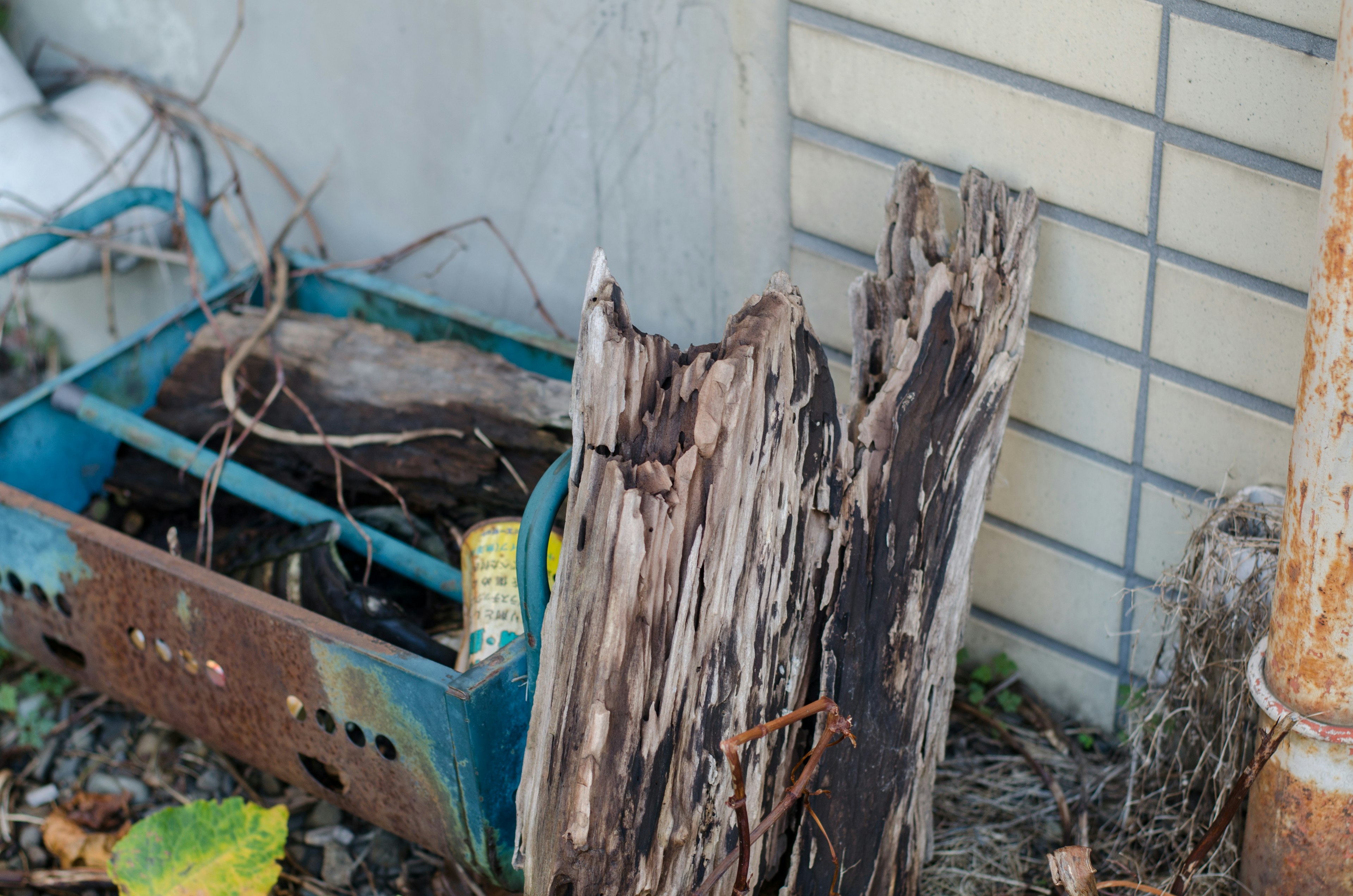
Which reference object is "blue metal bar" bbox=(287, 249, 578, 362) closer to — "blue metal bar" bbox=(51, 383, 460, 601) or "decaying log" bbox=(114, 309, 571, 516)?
"decaying log" bbox=(114, 309, 571, 516)

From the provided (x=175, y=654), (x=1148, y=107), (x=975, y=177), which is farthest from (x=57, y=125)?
(x=1148, y=107)

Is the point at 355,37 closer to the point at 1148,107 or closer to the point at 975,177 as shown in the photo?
the point at 975,177

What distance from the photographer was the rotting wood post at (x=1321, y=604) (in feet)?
4.43

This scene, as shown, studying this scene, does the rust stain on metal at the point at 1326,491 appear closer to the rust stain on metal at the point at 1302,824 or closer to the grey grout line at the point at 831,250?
the rust stain on metal at the point at 1302,824

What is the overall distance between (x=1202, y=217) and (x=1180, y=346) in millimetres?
209

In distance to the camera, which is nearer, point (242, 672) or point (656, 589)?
point (656, 589)

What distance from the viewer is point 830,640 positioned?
159cm

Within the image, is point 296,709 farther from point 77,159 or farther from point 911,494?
point 77,159

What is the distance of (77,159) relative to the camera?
9.71ft

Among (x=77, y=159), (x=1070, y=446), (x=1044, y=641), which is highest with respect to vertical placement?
(x=1070, y=446)

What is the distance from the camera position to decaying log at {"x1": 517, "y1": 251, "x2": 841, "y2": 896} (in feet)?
4.30

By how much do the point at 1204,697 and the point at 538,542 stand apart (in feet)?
3.74

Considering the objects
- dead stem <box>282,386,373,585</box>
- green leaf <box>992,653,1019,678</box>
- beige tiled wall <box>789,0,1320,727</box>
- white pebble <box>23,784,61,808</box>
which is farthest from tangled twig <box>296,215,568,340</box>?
white pebble <box>23,784,61,808</box>

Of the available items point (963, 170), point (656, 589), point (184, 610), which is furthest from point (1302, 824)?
point (184, 610)
